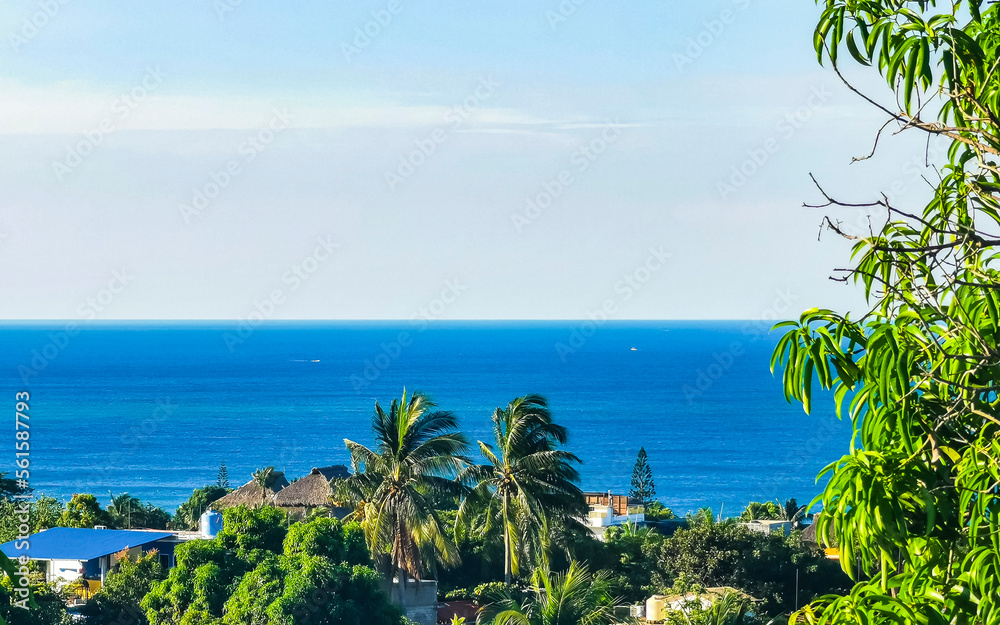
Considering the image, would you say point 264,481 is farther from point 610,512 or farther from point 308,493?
point 610,512

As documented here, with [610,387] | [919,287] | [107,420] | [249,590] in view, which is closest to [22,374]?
[107,420]

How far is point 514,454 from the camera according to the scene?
26.6 meters

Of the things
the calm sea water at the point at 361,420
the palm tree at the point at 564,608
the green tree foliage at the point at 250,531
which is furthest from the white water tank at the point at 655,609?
the calm sea water at the point at 361,420

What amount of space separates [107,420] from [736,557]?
105166mm

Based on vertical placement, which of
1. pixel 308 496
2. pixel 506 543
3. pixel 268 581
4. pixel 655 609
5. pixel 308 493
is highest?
pixel 308 493

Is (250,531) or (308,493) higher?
(308,493)

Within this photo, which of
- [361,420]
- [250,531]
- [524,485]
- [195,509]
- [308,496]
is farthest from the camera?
[361,420]

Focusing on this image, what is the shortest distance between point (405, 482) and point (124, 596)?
6.30 meters

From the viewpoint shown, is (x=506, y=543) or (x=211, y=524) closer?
(x=506, y=543)

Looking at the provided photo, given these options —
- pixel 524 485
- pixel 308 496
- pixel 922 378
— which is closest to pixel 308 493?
pixel 308 496

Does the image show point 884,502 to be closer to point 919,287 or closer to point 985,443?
point 985,443

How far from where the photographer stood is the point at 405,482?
24.5 metres

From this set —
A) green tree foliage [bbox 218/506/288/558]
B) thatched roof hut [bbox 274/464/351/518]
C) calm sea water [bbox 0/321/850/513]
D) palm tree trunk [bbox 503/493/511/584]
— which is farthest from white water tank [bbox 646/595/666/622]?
calm sea water [bbox 0/321/850/513]

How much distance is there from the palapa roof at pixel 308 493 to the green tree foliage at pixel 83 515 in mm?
4983
